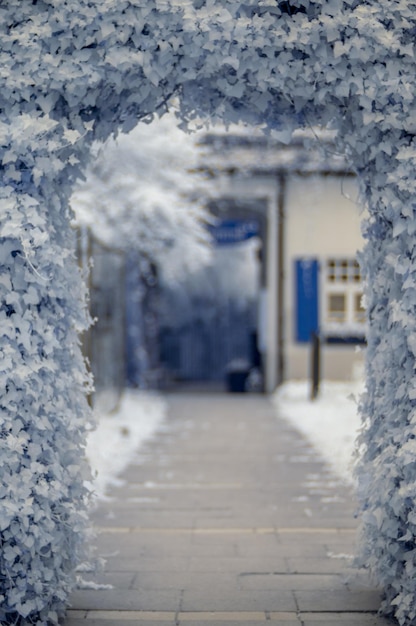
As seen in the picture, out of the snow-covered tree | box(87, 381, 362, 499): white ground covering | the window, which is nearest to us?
box(87, 381, 362, 499): white ground covering

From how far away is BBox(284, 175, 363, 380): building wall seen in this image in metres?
14.4

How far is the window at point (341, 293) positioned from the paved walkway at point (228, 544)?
5.72 meters

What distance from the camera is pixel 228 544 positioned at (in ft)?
17.3

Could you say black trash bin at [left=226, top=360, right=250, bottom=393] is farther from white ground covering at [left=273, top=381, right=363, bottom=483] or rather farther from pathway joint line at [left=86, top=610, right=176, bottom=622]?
pathway joint line at [left=86, top=610, right=176, bottom=622]

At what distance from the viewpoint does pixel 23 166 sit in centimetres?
369

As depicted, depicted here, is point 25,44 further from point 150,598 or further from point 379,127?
point 150,598

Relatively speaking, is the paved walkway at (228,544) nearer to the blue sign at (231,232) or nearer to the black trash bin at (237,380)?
the black trash bin at (237,380)

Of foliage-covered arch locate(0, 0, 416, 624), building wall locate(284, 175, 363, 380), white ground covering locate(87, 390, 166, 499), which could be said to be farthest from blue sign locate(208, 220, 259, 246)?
foliage-covered arch locate(0, 0, 416, 624)

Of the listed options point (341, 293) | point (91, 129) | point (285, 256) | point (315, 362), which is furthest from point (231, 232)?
point (91, 129)

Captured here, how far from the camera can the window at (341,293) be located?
1447 centimetres

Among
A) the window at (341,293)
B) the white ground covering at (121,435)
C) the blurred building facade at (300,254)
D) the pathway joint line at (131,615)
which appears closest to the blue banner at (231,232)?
the blurred building facade at (300,254)

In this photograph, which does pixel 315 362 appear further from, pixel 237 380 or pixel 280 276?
pixel 237 380

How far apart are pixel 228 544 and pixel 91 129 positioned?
2999 mm

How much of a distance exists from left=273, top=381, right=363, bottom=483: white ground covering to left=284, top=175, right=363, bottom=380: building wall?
0.47m
